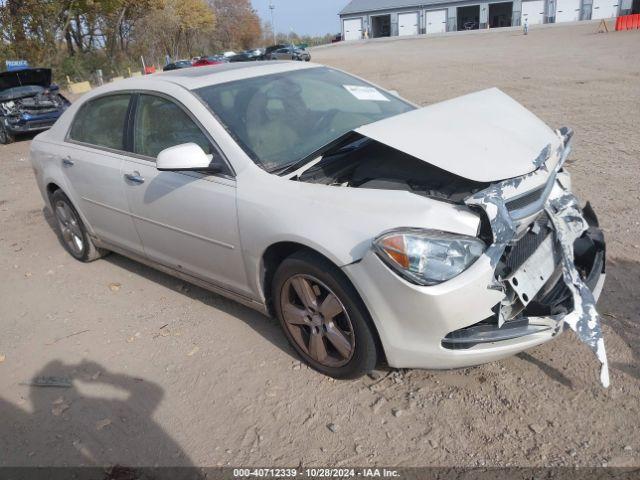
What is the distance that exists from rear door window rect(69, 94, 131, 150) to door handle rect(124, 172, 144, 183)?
283mm

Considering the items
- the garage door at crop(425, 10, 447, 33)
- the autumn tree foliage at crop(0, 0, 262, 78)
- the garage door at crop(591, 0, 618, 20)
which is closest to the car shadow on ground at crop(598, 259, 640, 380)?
the autumn tree foliage at crop(0, 0, 262, 78)

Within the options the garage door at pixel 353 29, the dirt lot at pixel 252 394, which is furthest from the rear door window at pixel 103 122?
the garage door at pixel 353 29

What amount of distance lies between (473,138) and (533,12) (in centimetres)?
7144

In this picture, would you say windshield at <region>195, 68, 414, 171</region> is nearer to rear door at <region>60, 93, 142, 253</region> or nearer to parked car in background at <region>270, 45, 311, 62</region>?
rear door at <region>60, 93, 142, 253</region>

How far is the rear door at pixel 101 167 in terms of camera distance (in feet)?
13.0

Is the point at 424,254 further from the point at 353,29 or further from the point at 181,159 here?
the point at 353,29

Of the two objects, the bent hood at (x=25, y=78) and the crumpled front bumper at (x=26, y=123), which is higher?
the bent hood at (x=25, y=78)

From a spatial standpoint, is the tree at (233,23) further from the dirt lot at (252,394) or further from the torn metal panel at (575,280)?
the torn metal panel at (575,280)

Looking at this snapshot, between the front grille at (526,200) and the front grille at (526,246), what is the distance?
4.7 inches

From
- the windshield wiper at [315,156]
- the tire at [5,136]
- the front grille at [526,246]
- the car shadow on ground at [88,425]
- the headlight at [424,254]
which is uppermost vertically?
the windshield wiper at [315,156]

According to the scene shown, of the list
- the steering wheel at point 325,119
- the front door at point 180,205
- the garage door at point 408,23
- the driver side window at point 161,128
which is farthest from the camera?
the garage door at point 408,23

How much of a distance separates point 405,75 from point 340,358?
18.0m

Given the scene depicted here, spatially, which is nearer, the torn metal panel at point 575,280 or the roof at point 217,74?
the torn metal panel at point 575,280

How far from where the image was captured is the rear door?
396 centimetres
